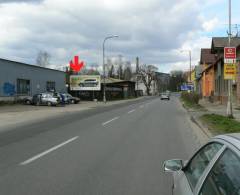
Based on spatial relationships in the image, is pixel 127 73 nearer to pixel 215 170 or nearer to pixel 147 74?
pixel 147 74

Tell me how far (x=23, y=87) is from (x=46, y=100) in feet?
22.4

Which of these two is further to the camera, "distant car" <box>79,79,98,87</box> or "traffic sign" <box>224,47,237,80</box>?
"distant car" <box>79,79,98,87</box>

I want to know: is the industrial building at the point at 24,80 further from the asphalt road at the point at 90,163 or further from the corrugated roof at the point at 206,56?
the asphalt road at the point at 90,163

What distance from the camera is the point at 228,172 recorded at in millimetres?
2814

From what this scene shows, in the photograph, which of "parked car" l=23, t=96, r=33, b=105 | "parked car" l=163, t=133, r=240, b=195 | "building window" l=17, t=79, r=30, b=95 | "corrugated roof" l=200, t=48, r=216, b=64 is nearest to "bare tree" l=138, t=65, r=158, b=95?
"corrugated roof" l=200, t=48, r=216, b=64

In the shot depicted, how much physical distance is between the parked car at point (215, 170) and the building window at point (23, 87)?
5096 centimetres

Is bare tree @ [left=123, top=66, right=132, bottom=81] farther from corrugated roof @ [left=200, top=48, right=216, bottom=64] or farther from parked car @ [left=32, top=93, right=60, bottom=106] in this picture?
parked car @ [left=32, top=93, right=60, bottom=106]

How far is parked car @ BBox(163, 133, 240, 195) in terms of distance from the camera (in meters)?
2.69

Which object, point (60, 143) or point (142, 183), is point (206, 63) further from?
point (142, 183)

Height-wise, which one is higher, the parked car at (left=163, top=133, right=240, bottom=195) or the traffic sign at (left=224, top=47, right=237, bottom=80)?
the traffic sign at (left=224, top=47, right=237, bottom=80)

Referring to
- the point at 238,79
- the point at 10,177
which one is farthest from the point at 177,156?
the point at 238,79

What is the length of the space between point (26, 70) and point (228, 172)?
55.0 m

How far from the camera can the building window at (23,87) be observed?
5344cm

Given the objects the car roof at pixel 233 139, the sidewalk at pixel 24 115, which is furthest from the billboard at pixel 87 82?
the car roof at pixel 233 139
